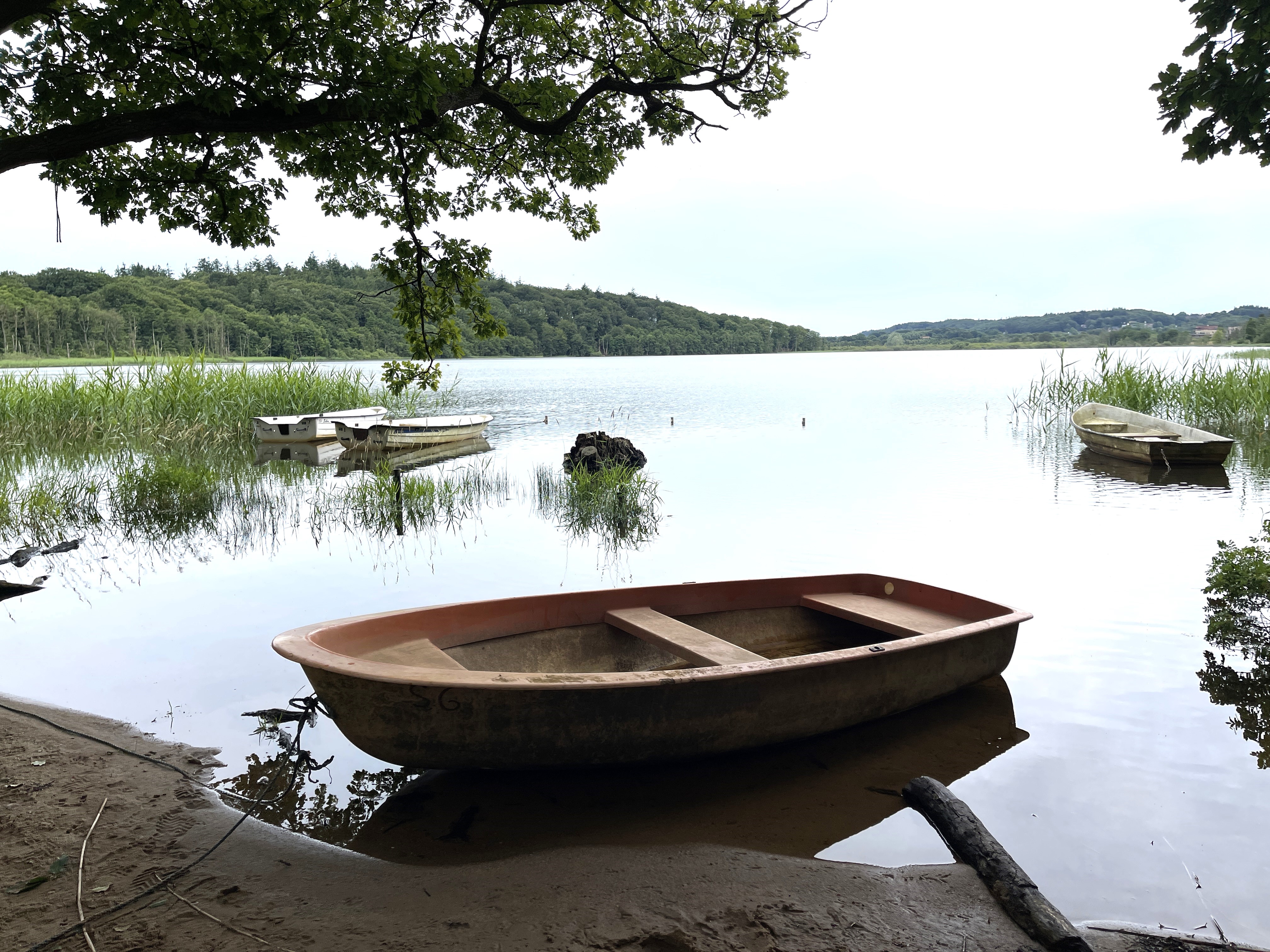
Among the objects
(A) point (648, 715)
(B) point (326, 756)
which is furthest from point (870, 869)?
(B) point (326, 756)

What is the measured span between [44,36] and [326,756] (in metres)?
5.30

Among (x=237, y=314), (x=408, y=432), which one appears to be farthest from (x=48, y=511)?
(x=237, y=314)

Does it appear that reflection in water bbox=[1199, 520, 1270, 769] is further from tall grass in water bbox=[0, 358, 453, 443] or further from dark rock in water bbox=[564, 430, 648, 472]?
tall grass in water bbox=[0, 358, 453, 443]

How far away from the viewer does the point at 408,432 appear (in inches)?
772

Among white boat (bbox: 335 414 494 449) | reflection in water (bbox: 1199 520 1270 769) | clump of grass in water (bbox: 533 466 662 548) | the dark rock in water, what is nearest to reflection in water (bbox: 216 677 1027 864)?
reflection in water (bbox: 1199 520 1270 769)

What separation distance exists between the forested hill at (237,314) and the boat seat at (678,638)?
18225mm

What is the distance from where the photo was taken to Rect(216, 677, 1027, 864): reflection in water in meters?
3.65

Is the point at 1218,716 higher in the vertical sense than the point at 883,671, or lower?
lower

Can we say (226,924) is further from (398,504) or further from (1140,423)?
(1140,423)

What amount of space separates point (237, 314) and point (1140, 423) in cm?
4579

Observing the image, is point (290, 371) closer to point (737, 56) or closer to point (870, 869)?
point (737, 56)

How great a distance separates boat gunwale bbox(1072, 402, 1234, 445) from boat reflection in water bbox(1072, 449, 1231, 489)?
54 centimetres

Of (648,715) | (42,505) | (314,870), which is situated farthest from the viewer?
(42,505)

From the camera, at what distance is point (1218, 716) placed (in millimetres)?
5160
